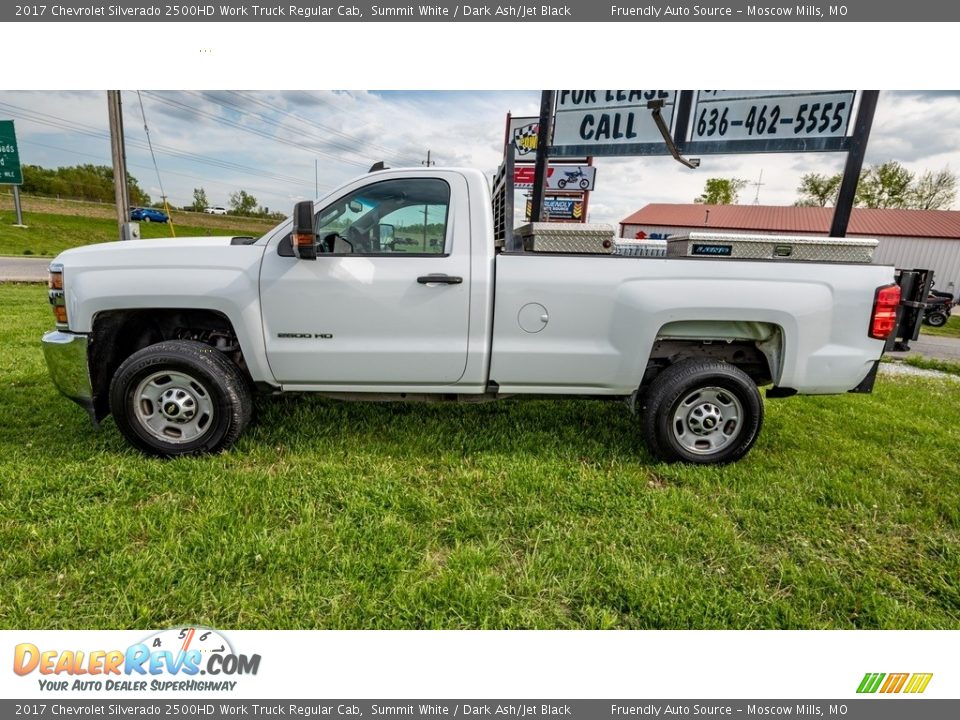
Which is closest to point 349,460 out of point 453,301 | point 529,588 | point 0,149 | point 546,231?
point 453,301

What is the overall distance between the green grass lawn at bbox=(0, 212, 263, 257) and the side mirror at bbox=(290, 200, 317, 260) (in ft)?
61.8

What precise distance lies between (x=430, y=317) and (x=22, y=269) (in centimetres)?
1935

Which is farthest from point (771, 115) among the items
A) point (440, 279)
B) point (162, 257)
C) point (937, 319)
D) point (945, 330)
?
point (937, 319)

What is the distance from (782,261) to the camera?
307 cm

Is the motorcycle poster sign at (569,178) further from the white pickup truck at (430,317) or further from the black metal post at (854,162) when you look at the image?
the white pickup truck at (430,317)

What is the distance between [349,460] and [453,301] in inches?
50.5

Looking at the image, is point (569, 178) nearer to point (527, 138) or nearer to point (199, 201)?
point (527, 138)

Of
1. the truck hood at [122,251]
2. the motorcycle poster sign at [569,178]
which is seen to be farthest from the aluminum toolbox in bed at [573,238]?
the motorcycle poster sign at [569,178]

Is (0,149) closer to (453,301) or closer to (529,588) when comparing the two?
(453,301)

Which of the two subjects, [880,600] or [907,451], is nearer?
[880,600]

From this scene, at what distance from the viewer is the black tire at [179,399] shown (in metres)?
3.07

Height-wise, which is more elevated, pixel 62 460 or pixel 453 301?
pixel 453 301
